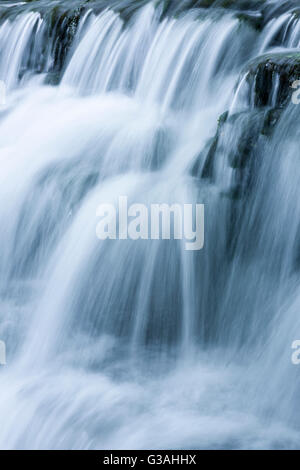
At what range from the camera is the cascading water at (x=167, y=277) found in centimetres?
362

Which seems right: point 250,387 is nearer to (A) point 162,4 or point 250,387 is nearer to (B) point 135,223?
(B) point 135,223

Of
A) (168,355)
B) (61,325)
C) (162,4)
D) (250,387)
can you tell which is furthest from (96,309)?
(162,4)

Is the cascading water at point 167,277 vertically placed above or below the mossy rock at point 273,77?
below

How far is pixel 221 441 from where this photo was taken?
3383 mm

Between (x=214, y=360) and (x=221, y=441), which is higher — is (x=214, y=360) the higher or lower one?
the higher one

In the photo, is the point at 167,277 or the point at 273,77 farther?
the point at 273,77

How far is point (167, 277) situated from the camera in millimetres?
4270

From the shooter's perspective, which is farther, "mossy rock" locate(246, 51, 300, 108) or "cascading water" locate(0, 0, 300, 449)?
"mossy rock" locate(246, 51, 300, 108)

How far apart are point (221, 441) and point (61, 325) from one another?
1484mm

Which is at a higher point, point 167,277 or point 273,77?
point 273,77

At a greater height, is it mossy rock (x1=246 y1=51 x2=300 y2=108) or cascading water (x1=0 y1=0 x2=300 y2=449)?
mossy rock (x1=246 y1=51 x2=300 y2=108)

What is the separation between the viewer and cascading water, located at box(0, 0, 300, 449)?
3615 mm

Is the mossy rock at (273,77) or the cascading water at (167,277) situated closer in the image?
the cascading water at (167,277)

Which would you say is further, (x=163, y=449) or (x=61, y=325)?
(x=61, y=325)
